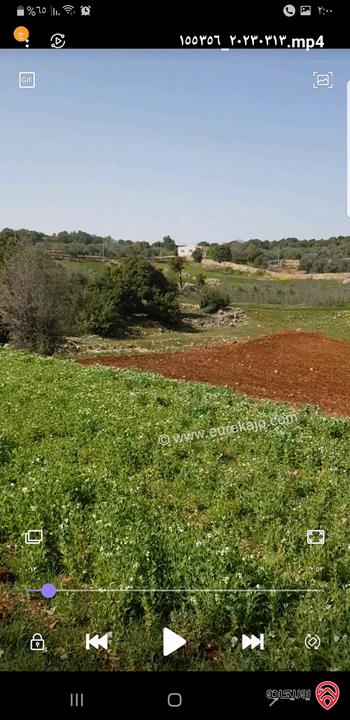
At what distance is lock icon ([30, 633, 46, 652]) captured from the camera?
10.9 feet

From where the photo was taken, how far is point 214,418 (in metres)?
10.1

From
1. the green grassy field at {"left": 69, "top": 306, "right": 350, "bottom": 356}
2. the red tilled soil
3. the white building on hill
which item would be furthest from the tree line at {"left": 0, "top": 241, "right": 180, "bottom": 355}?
the white building on hill

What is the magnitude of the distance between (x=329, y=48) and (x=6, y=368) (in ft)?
43.5

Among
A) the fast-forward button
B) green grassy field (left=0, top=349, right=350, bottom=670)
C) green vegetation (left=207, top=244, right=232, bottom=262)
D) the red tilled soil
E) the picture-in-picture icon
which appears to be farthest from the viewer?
the red tilled soil

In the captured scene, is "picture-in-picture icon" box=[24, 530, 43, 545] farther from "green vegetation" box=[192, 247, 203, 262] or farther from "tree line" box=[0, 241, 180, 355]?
"tree line" box=[0, 241, 180, 355]
